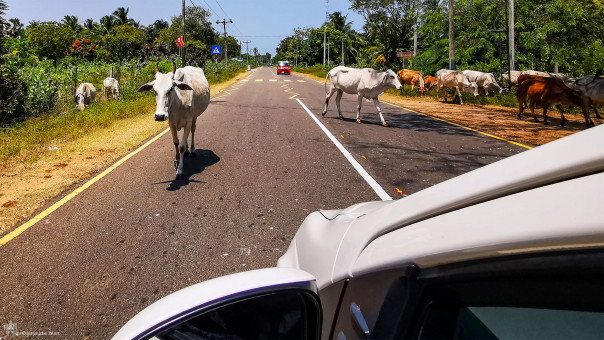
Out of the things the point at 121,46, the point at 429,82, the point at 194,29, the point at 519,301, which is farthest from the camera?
the point at 194,29

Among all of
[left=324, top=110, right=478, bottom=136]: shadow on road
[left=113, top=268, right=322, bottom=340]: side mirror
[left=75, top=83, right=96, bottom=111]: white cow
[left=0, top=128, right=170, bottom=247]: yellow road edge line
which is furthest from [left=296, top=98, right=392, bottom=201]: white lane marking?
[left=75, top=83, right=96, bottom=111]: white cow

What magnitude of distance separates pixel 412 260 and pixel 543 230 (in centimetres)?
30

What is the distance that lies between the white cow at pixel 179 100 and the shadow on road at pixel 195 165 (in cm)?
15

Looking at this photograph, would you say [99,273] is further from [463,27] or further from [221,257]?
[463,27]

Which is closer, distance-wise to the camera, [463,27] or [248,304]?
[248,304]

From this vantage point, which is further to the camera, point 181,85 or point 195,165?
point 195,165

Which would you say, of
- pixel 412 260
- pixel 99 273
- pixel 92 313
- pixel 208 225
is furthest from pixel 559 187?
pixel 208 225

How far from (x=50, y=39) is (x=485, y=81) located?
56947 mm

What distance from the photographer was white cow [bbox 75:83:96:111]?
15319 millimetres

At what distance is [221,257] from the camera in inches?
148

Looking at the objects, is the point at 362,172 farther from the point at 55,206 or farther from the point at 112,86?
the point at 112,86

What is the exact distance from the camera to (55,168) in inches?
281

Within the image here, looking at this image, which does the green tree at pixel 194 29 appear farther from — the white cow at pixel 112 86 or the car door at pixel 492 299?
the car door at pixel 492 299

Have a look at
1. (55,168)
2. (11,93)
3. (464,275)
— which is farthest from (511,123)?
(11,93)
